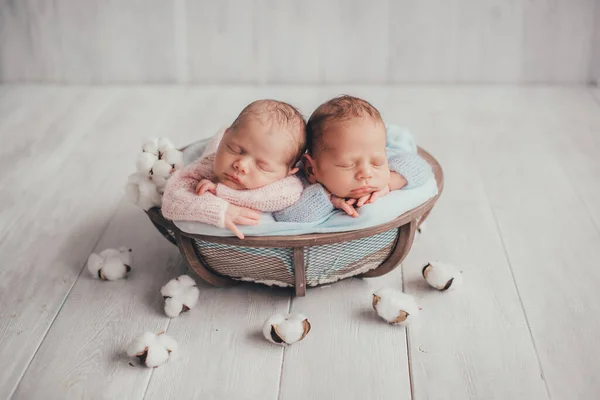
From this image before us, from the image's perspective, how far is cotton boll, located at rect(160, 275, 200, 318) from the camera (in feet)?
4.76

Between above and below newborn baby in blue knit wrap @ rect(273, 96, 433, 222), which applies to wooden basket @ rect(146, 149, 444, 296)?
below

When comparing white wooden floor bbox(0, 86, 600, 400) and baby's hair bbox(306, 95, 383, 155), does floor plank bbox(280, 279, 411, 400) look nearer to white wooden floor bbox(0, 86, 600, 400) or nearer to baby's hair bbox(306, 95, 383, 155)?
white wooden floor bbox(0, 86, 600, 400)

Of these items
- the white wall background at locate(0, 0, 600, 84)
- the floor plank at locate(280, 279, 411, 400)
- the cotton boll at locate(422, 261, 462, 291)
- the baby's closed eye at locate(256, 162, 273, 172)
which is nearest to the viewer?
the floor plank at locate(280, 279, 411, 400)

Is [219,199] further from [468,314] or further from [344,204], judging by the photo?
[468,314]

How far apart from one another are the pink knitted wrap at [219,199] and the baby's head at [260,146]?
19 millimetres

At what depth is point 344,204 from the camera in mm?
1372

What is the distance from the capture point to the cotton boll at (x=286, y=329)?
1.35 metres

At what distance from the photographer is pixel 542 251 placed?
5.44 feet

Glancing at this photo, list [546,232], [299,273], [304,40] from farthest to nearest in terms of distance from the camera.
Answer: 1. [304,40]
2. [546,232]
3. [299,273]

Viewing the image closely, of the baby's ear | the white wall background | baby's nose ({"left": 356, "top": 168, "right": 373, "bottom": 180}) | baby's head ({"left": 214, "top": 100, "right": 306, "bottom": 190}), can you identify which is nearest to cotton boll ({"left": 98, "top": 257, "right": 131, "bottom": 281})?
baby's head ({"left": 214, "top": 100, "right": 306, "bottom": 190})

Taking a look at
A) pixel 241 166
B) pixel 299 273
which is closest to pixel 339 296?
pixel 299 273

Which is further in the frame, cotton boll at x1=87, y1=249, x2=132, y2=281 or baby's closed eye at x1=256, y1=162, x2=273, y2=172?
cotton boll at x1=87, y1=249, x2=132, y2=281

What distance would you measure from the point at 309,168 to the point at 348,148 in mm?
108

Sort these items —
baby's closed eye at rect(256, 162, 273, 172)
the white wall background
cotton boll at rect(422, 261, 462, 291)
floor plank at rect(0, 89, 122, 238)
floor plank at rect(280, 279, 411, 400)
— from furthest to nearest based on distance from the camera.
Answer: the white wall background < floor plank at rect(0, 89, 122, 238) < cotton boll at rect(422, 261, 462, 291) < baby's closed eye at rect(256, 162, 273, 172) < floor plank at rect(280, 279, 411, 400)
